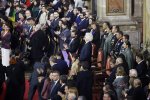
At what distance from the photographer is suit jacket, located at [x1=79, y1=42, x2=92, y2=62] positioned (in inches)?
760

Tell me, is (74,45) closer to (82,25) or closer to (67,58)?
(67,58)

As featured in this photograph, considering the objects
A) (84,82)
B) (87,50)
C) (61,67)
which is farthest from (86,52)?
(84,82)

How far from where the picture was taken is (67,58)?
20188mm

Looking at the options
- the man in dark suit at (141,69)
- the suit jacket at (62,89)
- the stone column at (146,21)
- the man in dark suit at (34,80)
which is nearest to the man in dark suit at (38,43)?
the man in dark suit at (34,80)

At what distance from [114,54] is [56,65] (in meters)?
2.90

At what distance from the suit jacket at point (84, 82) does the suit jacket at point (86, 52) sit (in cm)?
258

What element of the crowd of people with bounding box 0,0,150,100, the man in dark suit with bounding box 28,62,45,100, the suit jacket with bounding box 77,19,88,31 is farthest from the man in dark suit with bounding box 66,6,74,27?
the man in dark suit with bounding box 28,62,45,100

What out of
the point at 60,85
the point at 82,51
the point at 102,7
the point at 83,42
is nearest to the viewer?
the point at 60,85

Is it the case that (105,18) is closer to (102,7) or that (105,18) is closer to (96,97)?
(102,7)

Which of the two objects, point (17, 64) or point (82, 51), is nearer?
point (17, 64)

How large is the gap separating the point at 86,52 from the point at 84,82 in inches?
112

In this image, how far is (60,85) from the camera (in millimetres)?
16016

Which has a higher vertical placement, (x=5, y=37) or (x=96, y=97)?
(x=5, y=37)

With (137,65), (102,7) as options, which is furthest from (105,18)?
(137,65)
